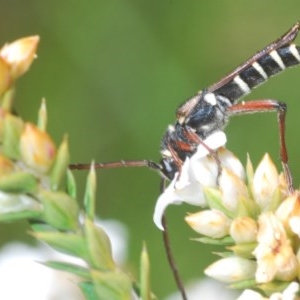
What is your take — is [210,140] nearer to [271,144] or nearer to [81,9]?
[271,144]

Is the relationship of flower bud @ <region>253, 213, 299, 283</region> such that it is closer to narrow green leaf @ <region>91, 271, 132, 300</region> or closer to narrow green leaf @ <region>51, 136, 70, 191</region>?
narrow green leaf @ <region>91, 271, 132, 300</region>

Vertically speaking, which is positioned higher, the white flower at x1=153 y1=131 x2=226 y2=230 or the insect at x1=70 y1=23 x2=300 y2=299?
the insect at x1=70 y1=23 x2=300 y2=299

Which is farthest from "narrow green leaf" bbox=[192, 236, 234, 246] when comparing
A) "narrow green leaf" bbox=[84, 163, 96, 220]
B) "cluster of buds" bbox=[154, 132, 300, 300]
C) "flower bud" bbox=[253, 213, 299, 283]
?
"narrow green leaf" bbox=[84, 163, 96, 220]

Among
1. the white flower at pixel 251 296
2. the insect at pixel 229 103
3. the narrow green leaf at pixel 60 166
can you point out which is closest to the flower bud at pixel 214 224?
the white flower at pixel 251 296

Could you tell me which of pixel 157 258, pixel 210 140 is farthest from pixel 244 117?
pixel 210 140

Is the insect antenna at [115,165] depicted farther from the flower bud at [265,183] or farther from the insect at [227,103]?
the flower bud at [265,183]

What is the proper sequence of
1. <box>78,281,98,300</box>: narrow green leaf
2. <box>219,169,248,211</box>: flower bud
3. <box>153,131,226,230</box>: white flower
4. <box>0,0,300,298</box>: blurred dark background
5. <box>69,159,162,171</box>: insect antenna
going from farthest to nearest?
<box>0,0,300,298</box>: blurred dark background < <box>69,159,162,171</box>: insect antenna < <box>153,131,226,230</box>: white flower < <box>219,169,248,211</box>: flower bud < <box>78,281,98,300</box>: narrow green leaf
